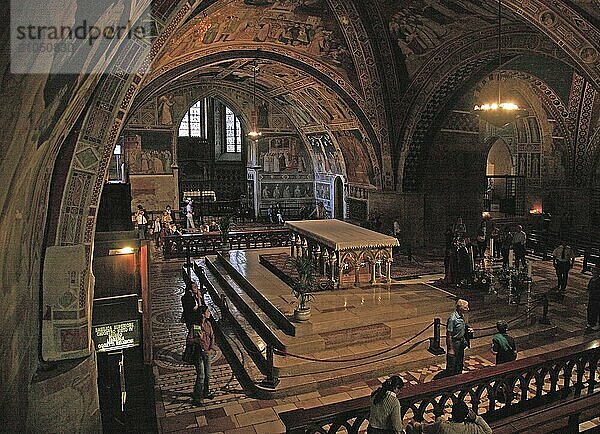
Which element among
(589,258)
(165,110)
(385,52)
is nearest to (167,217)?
(165,110)

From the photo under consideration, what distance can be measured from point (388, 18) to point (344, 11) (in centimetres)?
118

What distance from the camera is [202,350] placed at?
730 centimetres

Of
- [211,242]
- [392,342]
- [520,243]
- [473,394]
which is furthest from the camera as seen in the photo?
[211,242]

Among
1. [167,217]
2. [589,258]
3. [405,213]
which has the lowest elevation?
[589,258]

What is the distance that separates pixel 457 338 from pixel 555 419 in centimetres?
221

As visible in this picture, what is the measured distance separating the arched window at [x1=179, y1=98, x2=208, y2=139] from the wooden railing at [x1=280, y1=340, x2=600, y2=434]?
77.0 feet

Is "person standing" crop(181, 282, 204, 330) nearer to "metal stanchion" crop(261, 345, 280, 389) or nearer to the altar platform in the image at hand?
the altar platform

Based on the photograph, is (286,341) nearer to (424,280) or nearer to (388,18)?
(424,280)

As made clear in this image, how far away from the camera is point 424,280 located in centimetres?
1370

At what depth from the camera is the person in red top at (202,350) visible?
7.27m

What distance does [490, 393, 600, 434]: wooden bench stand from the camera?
17.6ft

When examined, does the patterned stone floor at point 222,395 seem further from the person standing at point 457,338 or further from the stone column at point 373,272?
the stone column at point 373,272

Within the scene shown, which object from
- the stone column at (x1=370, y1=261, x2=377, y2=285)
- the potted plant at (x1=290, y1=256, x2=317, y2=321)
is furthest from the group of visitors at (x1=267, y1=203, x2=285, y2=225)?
the potted plant at (x1=290, y1=256, x2=317, y2=321)

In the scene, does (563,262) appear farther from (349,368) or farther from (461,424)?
(461,424)
